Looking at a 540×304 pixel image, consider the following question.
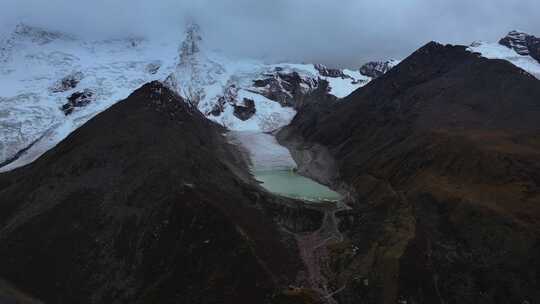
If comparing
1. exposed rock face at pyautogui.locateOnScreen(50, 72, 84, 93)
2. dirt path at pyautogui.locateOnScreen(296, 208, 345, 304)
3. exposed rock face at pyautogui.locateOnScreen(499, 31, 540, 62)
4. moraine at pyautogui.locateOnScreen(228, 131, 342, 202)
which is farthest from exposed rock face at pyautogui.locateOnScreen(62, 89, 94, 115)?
exposed rock face at pyautogui.locateOnScreen(499, 31, 540, 62)

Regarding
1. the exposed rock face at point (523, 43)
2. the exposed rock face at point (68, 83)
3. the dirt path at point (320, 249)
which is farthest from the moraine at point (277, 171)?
the exposed rock face at point (523, 43)

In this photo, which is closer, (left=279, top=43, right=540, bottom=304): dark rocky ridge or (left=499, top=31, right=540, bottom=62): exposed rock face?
(left=279, top=43, right=540, bottom=304): dark rocky ridge

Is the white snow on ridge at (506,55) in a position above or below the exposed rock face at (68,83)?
above

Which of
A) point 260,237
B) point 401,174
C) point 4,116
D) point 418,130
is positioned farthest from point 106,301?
point 4,116

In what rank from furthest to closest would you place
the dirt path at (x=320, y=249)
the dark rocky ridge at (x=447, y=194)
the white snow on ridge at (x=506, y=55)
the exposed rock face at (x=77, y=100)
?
the exposed rock face at (x=77, y=100), the white snow on ridge at (x=506, y=55), the dirt path at (x=320, y=249), the dark rocky ridge at (x=447, y=194)

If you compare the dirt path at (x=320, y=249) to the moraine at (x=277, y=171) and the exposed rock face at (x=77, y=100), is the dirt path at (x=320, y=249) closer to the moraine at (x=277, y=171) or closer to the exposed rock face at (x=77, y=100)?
the moraine at (x=277, y=171)

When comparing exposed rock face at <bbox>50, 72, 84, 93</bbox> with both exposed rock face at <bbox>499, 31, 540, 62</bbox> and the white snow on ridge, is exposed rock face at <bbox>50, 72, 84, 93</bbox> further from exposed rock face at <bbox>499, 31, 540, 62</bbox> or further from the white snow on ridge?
exposed rock face at <bbox>499, 31, 540, 62</bbox>

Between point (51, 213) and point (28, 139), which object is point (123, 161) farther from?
point (28, 139)
